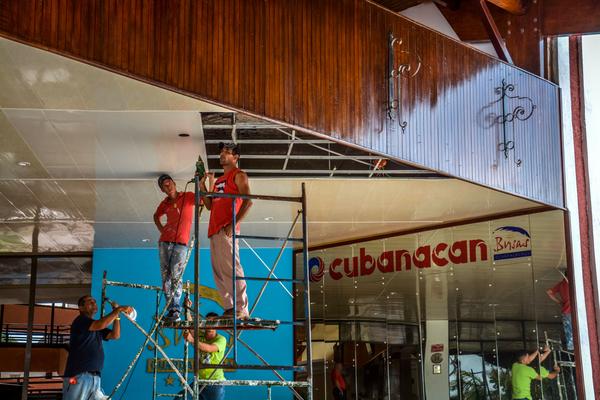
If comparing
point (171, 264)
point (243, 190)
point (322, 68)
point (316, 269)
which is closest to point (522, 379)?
point (316, 269)

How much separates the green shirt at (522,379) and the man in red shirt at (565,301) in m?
0.74

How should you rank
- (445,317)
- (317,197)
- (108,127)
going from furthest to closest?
(445,317)
(317,197)
(108,127)

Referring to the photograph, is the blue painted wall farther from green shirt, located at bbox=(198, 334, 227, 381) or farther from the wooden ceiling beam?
the wooden ceiling beam

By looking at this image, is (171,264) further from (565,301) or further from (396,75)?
(565,301)

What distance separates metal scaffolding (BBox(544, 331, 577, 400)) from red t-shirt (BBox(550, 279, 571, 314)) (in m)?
0.48

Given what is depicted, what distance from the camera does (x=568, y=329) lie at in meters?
12.1

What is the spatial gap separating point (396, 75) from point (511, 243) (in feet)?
14.8

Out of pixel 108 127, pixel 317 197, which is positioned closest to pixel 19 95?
pixel 108 127

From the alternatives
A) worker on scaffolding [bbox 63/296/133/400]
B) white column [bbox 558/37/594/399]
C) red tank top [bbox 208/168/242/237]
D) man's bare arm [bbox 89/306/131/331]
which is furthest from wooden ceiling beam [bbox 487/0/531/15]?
worker on scaffolding [bbox 63/296/133/400]

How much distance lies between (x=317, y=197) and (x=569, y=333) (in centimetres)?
412

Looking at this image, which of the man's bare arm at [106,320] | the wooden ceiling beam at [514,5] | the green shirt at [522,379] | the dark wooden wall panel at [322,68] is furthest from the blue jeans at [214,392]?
the wooden ceiling beam at [514,5]

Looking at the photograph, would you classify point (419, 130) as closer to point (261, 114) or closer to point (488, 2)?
point (261, 114)

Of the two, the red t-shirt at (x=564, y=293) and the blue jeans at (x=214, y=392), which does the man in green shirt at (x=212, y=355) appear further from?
the red t-shirt at (x=564, y=293)

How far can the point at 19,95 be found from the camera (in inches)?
319
